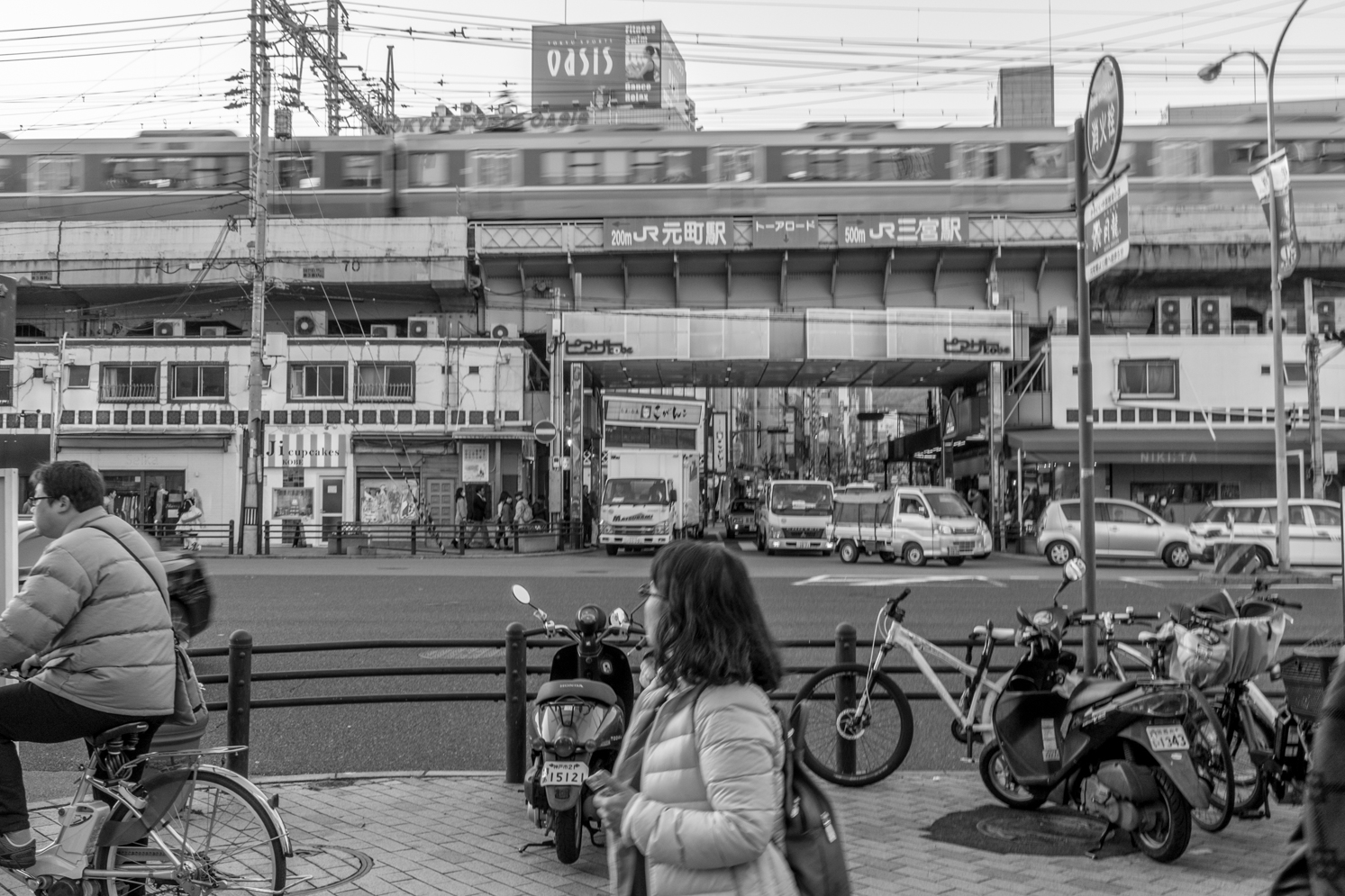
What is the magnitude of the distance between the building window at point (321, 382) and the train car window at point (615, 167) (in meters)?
11.2

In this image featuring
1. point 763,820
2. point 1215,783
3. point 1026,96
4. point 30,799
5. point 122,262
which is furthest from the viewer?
point 1026,96

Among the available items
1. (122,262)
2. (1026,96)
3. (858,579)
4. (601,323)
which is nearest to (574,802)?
(858,579)

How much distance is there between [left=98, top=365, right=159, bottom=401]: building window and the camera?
3825 cm

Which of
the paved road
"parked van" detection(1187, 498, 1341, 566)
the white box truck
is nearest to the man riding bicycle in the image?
the paved road

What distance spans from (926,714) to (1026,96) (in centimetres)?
4944

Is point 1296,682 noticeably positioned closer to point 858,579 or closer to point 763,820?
point 763,820

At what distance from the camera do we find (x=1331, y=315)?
1624 inches

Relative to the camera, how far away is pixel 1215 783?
592 centimetres

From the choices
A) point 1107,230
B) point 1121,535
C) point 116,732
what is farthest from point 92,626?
point 1121,535

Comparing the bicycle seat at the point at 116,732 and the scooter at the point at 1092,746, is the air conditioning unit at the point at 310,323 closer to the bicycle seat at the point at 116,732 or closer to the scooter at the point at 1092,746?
the scooter at the point at 1092,746

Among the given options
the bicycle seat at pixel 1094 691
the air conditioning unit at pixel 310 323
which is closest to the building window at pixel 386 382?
the air conditioning unit at pixel 310 323

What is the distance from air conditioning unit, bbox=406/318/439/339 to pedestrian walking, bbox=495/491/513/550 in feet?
19.7

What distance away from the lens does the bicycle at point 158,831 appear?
168 inches

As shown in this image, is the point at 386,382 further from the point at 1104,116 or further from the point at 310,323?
the point at 1104,116
